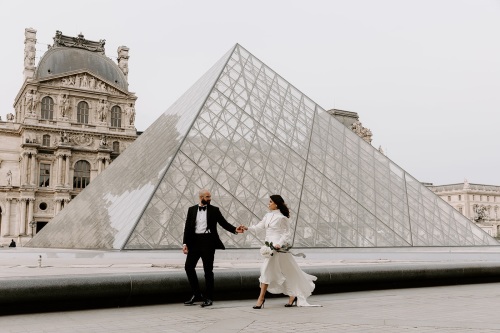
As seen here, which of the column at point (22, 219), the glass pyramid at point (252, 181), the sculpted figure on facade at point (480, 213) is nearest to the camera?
the glass pyramid at point (252, 181)

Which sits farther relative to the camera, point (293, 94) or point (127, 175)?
point (293, 94)

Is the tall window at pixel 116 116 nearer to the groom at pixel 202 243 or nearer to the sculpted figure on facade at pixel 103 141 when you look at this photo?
the sculpted figure on facade at pixel 103 141

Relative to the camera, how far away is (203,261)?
567cm

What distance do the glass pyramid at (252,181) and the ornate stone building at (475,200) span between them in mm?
73322

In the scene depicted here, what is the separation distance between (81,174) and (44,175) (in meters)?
3.44

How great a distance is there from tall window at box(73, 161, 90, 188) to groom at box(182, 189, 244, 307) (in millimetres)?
49098

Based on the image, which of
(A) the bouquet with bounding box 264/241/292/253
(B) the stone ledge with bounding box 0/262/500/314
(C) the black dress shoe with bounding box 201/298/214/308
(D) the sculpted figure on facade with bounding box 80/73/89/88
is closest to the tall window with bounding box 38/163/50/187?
(D) the sculpted figure on facade with bounding box 80/73/89/88

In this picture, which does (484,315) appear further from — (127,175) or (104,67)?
(104,67)

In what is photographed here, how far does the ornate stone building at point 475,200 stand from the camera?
88919mm

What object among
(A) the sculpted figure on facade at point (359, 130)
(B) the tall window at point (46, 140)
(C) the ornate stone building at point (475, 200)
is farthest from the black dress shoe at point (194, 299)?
(C) the ornate stone building at point (475, 200)

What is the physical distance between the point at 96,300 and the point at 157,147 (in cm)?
1266

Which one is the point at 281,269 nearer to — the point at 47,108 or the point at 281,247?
the point at 281,247

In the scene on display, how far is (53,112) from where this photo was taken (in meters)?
52.7

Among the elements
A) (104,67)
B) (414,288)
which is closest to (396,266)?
(414,288)
